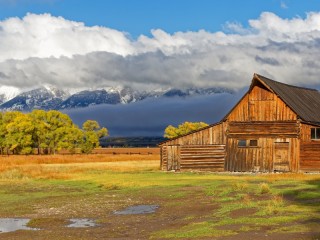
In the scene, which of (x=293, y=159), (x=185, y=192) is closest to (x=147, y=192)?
(x=185, y=192)

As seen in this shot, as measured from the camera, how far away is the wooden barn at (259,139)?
2210 inches

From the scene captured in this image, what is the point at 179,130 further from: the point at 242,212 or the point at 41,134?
the point at 242,212

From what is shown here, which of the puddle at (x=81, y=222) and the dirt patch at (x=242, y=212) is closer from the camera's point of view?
the puddle at (x=81, y=222)

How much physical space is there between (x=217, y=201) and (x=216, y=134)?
30.3m

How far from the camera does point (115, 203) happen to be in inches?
1246

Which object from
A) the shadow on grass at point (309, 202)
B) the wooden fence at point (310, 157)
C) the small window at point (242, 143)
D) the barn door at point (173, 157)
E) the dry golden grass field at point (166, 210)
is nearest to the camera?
the shadow on grass at point (309, 202)

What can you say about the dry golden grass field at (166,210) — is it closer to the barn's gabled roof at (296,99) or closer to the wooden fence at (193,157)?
the wooden fence at (193,157)

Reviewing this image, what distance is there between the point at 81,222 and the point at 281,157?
35.4m

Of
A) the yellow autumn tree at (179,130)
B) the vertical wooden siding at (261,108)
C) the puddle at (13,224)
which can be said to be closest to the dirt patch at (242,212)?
the puddle at (13,224)

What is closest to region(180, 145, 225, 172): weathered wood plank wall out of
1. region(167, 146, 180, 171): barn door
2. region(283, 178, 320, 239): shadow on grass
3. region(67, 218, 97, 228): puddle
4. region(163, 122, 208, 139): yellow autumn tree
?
region(167, 146, 180, 171): barn door

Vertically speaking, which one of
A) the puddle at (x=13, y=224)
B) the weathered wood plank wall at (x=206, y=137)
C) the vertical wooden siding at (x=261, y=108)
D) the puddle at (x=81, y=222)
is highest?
the vertical wooden siding at (x=261, y=108)

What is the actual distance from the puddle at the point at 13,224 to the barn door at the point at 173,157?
3687 cm

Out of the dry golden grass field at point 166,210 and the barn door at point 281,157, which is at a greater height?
the barn door at point 281,157

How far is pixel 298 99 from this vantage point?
6203 cm
